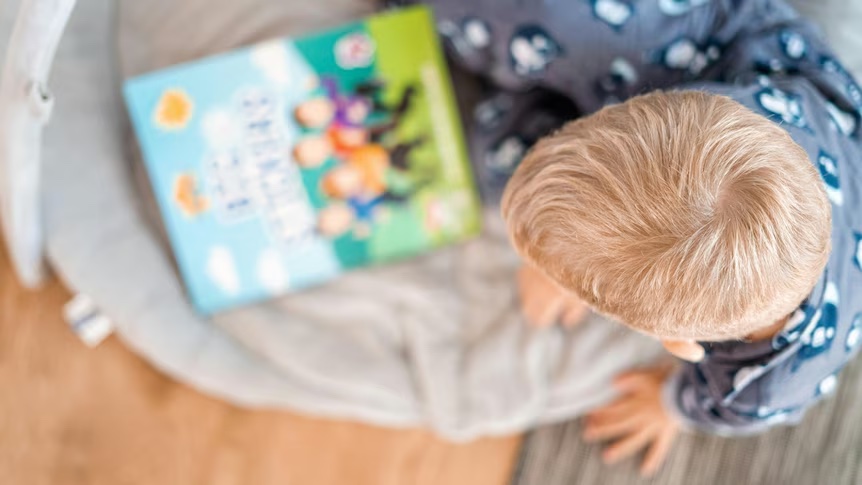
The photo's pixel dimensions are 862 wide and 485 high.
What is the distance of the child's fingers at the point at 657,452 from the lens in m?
0.85

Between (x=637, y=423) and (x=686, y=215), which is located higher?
(x=686, y=215)

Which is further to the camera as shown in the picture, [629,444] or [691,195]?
[629,444]

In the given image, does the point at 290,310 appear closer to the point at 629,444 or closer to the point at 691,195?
the point at 629,444

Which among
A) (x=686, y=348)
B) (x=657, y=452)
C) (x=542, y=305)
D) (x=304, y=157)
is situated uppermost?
(x=304, y=157)

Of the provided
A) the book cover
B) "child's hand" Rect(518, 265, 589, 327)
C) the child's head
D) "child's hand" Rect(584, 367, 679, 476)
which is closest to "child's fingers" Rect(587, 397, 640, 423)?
"child's hand" Rect(584, 367, 679, 476)

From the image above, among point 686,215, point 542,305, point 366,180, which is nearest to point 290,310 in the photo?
point 366,180

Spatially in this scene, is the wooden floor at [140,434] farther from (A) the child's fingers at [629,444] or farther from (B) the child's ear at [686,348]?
(B) the child's ear at [686,348]

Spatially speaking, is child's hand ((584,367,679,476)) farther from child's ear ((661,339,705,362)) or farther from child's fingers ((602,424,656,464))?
child's ear ((661,339,705,362))

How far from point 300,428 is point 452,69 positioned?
1.44 ft

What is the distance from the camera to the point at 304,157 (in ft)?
2.68

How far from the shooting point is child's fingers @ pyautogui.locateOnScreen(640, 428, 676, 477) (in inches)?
33.5

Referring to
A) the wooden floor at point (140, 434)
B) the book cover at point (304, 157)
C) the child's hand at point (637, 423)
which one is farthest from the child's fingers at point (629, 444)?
the book cover at point (304, 157)

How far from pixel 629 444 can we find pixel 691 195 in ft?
1.59

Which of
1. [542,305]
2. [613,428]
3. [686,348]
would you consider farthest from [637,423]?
[686,348]
